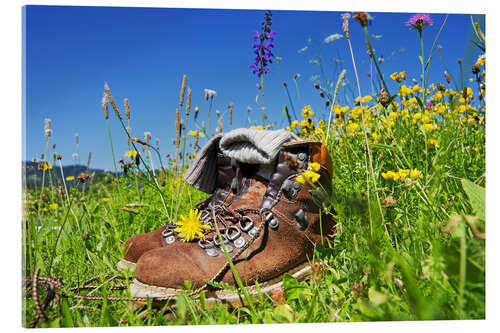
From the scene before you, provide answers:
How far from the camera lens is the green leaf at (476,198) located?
1206mm

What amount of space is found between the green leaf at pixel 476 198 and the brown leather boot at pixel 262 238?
19.1 inches

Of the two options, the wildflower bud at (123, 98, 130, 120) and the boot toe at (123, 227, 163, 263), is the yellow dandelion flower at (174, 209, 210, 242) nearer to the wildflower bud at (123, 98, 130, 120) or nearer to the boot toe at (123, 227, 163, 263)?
the boot toe at (123, 227, 163, 263)

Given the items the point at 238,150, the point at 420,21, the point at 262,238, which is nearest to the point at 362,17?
the point at 420,21

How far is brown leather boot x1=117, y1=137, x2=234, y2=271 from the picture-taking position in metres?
1.52

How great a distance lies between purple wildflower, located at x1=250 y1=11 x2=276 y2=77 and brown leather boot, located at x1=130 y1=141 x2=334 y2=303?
2.52 ft

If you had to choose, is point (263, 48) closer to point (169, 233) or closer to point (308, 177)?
point (308, 177)

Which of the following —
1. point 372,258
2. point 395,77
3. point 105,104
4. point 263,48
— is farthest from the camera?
point 395,77

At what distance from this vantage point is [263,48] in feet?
6.86

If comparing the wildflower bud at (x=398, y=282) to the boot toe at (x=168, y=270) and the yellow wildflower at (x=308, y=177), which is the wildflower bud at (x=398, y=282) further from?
the boot toe at (x=168, y=270)

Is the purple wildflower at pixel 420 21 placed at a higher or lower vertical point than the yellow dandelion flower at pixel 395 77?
higher

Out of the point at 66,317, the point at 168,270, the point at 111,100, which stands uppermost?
the point at 111,100

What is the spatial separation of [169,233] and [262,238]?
1.39 ft

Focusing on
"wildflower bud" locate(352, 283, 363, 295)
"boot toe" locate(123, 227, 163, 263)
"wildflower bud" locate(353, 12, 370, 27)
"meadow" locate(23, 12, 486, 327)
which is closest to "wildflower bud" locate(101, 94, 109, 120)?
"meadow" locate(23, 12, 486, 327)

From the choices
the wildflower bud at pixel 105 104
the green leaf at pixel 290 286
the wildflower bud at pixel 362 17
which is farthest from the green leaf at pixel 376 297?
the wildflower bud at pixel 105 104
